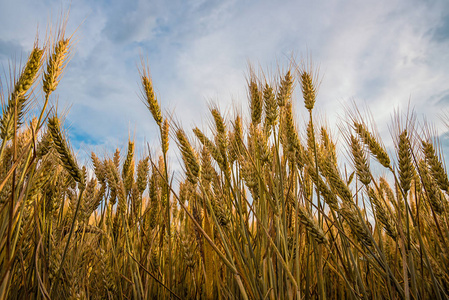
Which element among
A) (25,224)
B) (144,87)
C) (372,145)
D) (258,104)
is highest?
(144,87)

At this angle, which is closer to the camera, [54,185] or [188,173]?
[188,173]

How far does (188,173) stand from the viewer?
1.72 meters

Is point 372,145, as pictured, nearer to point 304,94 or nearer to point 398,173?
point 398,173

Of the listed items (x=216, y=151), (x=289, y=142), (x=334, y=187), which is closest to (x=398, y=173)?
(x=334, y=187)

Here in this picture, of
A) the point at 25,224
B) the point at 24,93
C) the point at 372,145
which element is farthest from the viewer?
the point at 372,145

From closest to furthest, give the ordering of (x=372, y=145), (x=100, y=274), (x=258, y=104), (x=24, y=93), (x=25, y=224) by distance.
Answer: (x=24, y=93) < (x=25, y=224) < (x=100, y=274) < (x=258, y=104) < (x=372, y=145)

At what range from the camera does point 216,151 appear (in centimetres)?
192

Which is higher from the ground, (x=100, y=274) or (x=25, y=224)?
(x=25, y=224)

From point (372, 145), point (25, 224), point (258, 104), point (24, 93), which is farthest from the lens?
point (372, 145)

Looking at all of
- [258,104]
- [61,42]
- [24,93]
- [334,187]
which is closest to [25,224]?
[24,93]

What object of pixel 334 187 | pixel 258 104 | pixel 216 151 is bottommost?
pixel 334 187

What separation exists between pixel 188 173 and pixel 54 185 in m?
0.96

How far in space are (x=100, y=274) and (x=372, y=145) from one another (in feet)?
6.84

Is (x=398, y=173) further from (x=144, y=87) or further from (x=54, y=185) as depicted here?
(x=54, y=185)
